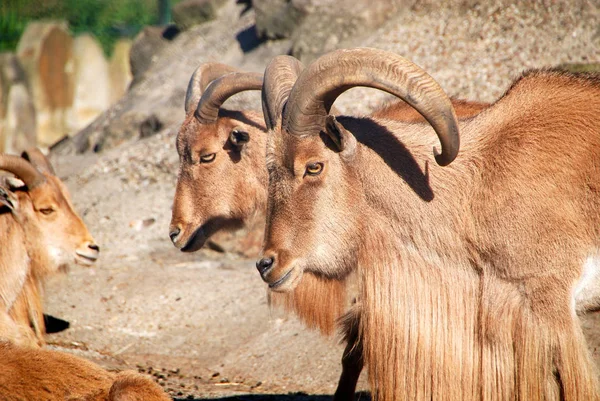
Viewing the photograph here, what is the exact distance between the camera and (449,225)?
4.67 m

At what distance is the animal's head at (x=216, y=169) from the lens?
6.95 m

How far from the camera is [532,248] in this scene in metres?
4.43

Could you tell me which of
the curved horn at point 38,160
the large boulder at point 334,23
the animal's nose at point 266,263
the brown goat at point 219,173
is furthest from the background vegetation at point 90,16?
the animal's nose at point 266,263

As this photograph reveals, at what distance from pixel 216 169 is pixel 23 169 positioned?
5.22 ft

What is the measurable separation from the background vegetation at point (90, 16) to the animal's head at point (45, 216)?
15.0m

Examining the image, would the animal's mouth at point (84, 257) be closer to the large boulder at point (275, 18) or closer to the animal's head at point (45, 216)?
the animal's head at point (45, 216)

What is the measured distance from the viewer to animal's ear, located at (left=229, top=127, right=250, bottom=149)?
22.6ft

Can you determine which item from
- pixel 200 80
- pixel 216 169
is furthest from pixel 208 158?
pixel 200 80

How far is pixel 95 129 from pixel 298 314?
9597mm

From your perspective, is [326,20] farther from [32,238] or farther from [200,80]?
[32,238]

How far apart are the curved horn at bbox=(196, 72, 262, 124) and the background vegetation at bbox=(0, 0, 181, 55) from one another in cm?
1463

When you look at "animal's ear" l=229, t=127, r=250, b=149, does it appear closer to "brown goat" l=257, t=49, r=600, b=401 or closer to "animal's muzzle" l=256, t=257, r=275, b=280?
"brown goat" l=257, t=49, r=600, b=401

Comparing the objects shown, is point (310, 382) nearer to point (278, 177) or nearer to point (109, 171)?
point (278, 177)

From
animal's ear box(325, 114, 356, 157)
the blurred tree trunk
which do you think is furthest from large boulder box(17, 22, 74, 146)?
animal's ear box(325, 114, 356, 157)
